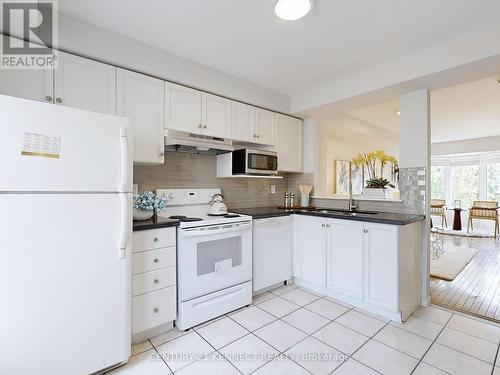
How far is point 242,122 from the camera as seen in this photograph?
9.81 ft

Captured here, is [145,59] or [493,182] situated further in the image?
[493,182]

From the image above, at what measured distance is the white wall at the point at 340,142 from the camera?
3.78 meters

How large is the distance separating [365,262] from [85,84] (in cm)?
286

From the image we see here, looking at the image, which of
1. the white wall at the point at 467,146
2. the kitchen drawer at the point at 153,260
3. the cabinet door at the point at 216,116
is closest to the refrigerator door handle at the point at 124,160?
the kitchen drawer at the point at 153,260

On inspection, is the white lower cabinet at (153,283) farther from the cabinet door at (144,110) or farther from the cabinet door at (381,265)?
the cabinet door at (381,265)

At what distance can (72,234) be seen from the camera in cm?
149

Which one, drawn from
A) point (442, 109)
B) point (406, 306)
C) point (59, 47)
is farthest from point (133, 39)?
point (442, 109)

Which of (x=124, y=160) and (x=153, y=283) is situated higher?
(x=124, y=160)

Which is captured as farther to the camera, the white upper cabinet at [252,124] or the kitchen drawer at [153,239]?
the white upper cabinet at [252,124]

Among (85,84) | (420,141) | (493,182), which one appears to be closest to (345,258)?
(420,141)

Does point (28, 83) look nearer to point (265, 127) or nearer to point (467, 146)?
point (265, 127)

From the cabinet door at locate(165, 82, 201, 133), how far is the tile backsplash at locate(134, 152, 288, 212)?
40cm

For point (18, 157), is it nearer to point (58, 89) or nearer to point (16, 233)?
point (16, 233)

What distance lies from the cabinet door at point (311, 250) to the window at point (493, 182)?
262 inches
